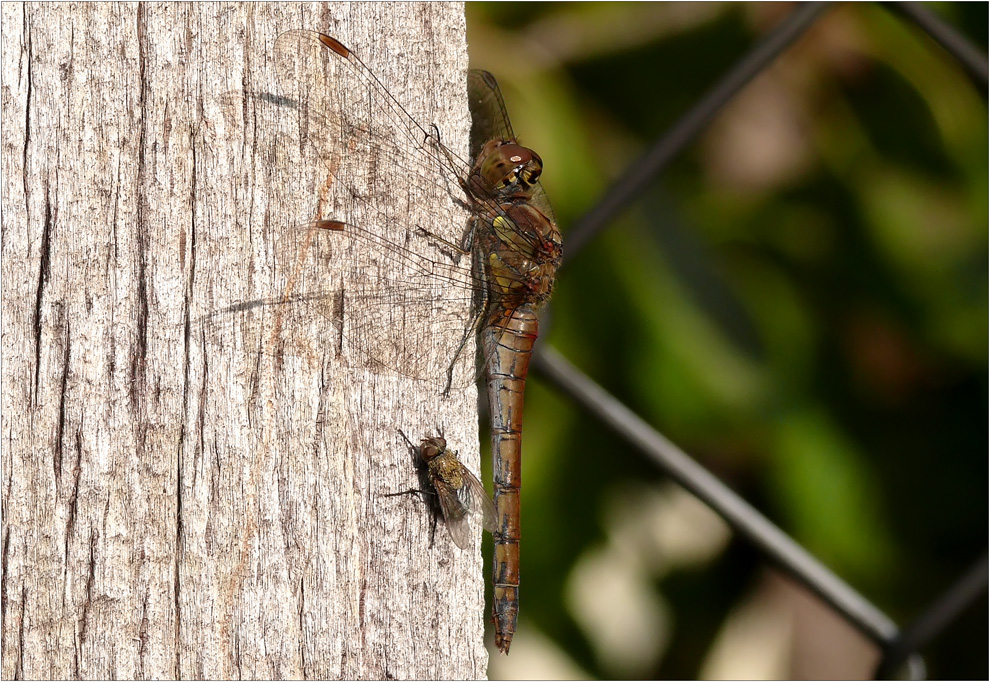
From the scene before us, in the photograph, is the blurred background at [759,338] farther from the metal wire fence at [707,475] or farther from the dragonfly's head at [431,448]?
the dragonfly's head at [431,448]

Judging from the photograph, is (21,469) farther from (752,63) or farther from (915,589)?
(915,589)

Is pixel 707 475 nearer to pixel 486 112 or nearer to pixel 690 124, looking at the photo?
pixel 690 124

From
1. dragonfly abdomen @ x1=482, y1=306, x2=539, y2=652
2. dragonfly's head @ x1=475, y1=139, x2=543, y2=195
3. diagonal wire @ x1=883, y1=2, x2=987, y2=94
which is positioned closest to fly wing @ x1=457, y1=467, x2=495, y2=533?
dragonfly abdomen @ x1=482, y1=306, x2=539, y2=652

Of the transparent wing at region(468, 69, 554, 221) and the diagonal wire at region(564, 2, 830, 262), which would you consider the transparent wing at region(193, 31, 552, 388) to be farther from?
the diagonal wire at region(564, 2, 830, 262)

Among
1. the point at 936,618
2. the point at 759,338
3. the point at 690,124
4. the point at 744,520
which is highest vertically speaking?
the point at 690,124

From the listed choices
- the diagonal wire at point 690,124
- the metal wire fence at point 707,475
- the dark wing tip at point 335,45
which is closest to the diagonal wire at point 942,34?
the metal wire fence at point 707,475

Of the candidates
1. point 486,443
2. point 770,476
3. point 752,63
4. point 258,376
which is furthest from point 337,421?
point 770,476

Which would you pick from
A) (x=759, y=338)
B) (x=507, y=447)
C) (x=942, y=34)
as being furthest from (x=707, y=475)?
(x=942, y=34)
